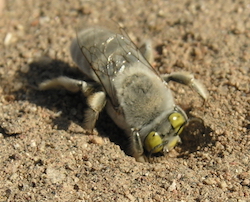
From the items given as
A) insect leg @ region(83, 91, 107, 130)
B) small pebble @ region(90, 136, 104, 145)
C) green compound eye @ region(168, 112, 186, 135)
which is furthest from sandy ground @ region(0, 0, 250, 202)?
green compound eye @ region(168, 112, 186, 135)

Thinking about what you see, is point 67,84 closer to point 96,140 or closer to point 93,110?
point 93,110

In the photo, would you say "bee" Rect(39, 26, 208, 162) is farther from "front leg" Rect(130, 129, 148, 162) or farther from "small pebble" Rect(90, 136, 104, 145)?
"small pebble" Rect(90, 136, 104, 145)

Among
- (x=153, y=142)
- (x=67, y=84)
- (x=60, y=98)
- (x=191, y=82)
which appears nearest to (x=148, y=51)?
(x=191, y=82)

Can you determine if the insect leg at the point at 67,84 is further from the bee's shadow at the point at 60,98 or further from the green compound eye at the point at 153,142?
the green compound eye at the point at 153,142

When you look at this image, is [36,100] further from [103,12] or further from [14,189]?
[103,12]

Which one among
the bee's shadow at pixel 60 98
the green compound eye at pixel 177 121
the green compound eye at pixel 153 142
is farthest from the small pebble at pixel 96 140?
the green compound eye at pixel 177 121

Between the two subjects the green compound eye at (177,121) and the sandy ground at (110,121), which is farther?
the green compound eye at (177,121)

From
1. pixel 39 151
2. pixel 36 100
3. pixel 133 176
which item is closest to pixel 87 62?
pixel 36 100
